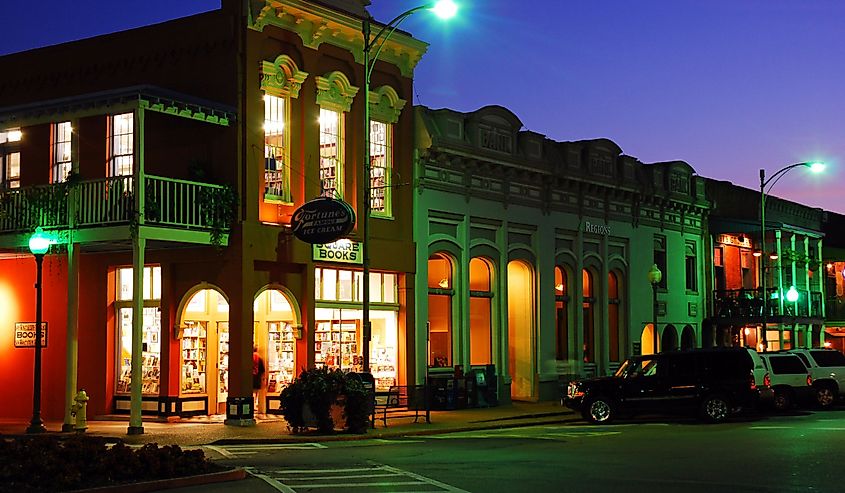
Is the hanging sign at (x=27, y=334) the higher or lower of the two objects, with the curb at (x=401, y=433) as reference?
higher

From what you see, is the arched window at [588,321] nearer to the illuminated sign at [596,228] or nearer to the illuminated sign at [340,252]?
the illuminated sign at [596,228]

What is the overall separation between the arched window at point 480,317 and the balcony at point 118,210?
1090 cm

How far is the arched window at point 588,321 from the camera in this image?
131ft

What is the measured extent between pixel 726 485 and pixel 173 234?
14475mm

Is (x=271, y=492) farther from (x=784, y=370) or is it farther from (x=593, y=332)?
(x=593, y=332)

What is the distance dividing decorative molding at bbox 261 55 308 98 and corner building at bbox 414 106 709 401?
479cm

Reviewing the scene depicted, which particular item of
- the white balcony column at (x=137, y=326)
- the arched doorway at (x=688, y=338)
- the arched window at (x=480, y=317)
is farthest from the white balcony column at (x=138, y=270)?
the arched doorway at (x=688, y=338)

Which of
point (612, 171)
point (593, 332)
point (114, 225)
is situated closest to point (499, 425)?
point (114, 225)

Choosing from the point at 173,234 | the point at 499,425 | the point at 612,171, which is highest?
the point at 612,171

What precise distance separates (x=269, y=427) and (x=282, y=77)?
8498 mm

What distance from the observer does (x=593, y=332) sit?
40062 millimetres

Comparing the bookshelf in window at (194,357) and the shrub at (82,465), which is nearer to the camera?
the shrub at (82,465)

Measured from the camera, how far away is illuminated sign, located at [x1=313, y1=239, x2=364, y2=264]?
28.5m

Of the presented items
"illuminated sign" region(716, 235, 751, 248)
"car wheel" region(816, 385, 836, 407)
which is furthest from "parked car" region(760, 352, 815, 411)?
"illuminated sign" region(716, 235, 751, 248)
